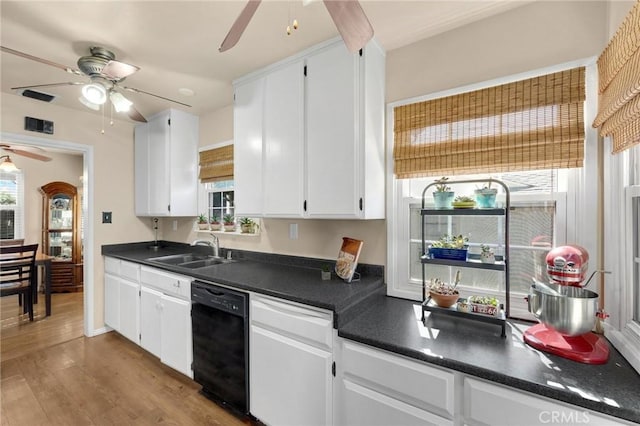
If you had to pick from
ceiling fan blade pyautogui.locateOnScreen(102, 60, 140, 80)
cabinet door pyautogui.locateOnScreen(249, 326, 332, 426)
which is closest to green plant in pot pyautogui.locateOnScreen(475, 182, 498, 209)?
cabinet door pyautogui.locateOnScreen(249, 326, 332, 426)

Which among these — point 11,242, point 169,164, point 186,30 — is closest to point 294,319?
point 186,30

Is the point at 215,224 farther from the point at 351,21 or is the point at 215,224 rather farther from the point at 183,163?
the point at 351,21

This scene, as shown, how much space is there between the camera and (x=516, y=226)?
5.41 ft

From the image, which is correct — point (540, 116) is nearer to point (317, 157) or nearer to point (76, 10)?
point (317, 157)

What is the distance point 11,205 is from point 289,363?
5870 mm

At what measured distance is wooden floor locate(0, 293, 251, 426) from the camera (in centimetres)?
197

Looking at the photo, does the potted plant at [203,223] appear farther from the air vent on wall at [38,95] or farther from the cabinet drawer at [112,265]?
the air vent on wall at [38,95]

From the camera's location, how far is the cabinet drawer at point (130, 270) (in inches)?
109

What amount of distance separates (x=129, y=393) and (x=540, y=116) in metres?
3.31

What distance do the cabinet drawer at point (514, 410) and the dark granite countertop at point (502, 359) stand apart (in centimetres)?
4

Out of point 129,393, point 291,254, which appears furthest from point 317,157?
point 129,393

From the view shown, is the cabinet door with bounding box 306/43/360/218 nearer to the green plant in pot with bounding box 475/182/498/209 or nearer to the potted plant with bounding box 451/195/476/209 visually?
the potted plant with bounding box 451/195/476/209

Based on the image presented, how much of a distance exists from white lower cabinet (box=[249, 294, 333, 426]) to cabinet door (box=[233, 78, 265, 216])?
810 millimetres

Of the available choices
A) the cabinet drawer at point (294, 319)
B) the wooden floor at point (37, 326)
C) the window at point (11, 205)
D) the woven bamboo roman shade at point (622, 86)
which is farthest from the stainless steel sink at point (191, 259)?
the window at point (11, 205)
